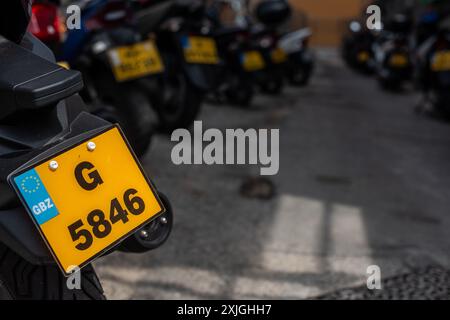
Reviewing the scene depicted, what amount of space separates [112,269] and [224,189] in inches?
59.8

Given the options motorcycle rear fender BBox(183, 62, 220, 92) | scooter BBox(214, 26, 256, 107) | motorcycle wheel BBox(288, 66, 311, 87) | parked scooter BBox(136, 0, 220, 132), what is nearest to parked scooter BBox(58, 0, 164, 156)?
parked scooter BBox(136, 0, 220, 132)

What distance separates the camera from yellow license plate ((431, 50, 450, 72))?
741cm

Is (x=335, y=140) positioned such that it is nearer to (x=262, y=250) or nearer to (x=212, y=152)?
(x=212, y=152)

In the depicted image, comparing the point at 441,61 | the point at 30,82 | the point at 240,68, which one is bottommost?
the point at 240,68

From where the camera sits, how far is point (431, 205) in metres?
4.21

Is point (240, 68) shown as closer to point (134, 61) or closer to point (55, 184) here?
point (134, 61)

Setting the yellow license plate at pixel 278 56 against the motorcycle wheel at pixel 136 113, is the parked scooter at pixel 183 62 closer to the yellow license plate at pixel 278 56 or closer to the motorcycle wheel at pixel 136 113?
the motorcycle wheel at pixel 136 113

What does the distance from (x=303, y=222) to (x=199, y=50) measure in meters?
2.29

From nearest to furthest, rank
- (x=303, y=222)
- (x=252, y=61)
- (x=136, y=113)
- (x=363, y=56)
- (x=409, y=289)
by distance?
(x=409, y=289)
(x=303, y=222)
(x=136, y=113)
(x=252, y=61)
(x=363, y=56)

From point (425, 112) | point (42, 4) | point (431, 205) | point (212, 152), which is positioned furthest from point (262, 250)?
point (425, 112)

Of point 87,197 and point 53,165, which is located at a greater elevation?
point 53,165

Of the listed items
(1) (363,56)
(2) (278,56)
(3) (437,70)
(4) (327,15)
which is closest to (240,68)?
(2) (278,56)

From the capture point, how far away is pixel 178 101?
18.0 ft
